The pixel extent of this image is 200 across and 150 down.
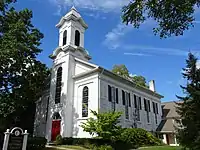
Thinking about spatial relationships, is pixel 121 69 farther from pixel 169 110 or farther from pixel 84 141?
pixel 84 141

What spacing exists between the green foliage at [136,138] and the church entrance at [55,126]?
7521mm

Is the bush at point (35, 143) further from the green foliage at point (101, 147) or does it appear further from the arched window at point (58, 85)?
the arched window at point (58, 85)

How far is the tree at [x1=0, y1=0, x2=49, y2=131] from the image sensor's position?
2189cm

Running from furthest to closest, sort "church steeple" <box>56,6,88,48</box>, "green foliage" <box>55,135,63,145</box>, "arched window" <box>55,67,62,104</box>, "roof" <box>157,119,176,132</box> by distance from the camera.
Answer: "roof" <box>157,119,176,132</box>, "church steeple" <box>56,6,88,48</box>, "arched window" <box>55,67,62,104</box>, "green foliage" <box>55,135,63,145</box>

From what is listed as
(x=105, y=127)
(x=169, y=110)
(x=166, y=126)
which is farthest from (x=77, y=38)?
(x=169, y=110)

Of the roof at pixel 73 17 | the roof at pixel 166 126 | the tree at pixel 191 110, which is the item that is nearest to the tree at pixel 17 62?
the roof at pixel 73 17

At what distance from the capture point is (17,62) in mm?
22547

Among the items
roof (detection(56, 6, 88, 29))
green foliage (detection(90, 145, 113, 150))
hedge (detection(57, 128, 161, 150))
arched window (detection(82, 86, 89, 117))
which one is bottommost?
green foliage (detection(90, 145, 113, 150))

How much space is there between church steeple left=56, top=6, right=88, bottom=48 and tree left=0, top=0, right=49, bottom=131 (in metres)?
3.49

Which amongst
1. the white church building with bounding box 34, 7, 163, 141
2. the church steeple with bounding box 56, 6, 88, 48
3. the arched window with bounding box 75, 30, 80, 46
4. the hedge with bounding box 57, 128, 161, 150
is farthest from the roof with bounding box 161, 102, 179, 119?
the arched window with bounding box 75, 30, 80, 46

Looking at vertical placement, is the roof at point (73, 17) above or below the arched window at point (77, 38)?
above

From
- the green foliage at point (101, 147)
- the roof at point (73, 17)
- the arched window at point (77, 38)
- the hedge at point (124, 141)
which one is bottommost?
the green foliage at point (101, 147)

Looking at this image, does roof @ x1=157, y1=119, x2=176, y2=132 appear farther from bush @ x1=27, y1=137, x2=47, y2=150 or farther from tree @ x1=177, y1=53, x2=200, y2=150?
bush @ x1=27, y1=137, x2=47, y2=150

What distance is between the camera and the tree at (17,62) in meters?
21.9
